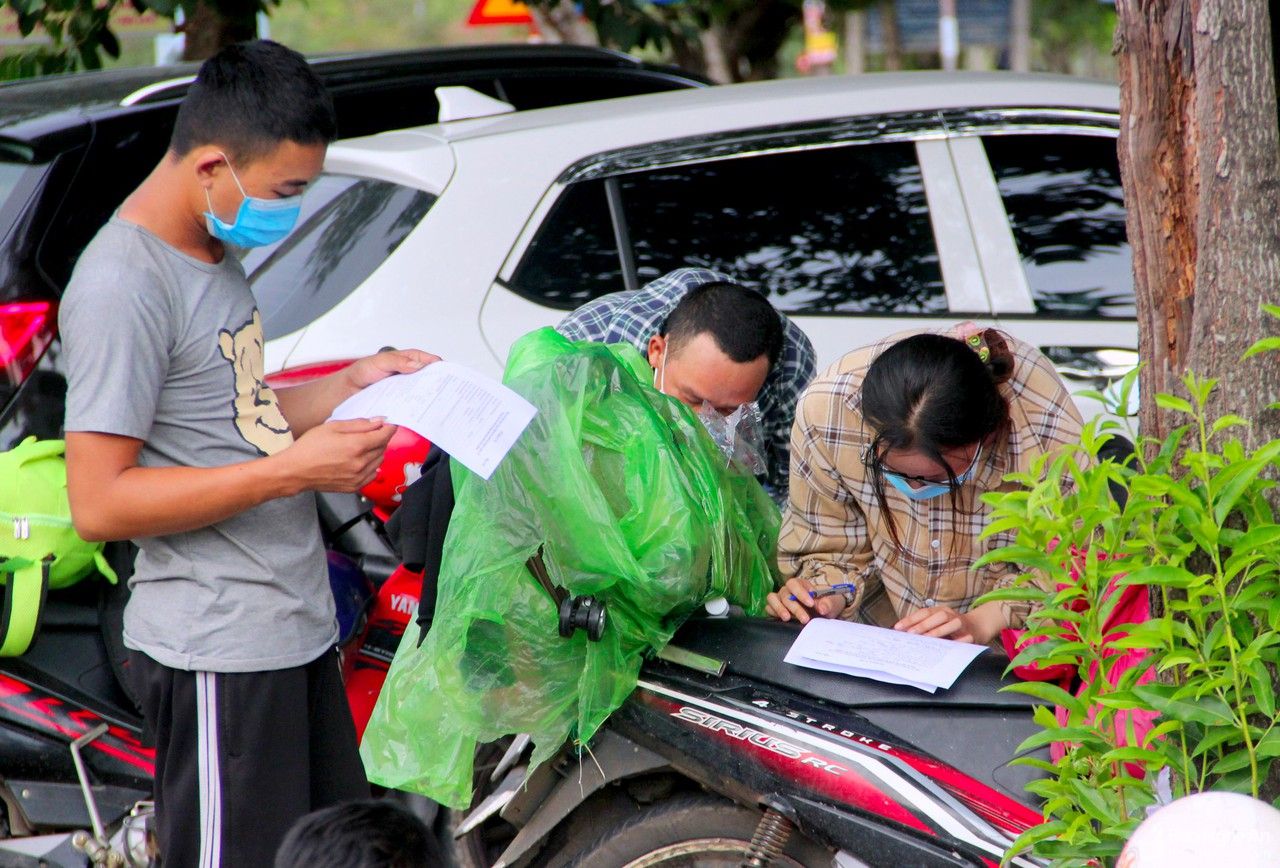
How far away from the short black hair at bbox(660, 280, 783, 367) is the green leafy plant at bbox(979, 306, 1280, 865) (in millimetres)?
1230

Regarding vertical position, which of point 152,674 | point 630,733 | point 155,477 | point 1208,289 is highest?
point 1208,289

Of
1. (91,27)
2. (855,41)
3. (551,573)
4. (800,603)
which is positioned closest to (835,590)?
(800,603)

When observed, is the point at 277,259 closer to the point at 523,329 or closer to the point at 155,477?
the point at 523,329

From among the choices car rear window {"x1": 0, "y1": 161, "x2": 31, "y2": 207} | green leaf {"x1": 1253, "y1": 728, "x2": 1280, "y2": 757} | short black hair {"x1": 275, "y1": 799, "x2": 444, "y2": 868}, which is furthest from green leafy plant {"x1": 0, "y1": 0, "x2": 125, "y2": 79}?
green leaf {"x1": 1253, "y1": 728, "x2": 1280, "y2": 757}

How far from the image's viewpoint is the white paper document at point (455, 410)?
216 centimetres

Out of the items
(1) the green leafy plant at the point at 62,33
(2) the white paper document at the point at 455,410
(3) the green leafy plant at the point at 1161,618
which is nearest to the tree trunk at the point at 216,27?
(1) the green leafy plant at the point at 62,33

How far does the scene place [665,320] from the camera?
3266mm

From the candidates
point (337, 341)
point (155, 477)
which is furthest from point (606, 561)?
point (337, 341)

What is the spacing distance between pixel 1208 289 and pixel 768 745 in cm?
98

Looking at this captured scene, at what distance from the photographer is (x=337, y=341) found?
3.36 metres

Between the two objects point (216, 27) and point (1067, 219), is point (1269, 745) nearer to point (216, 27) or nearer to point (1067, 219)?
point (1067, 219)

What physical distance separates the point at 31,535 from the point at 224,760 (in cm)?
83

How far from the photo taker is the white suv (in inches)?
137

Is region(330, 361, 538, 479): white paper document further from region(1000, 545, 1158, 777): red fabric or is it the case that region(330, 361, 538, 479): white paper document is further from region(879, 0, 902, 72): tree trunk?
region(879, 0, 902, 72): tree trunk
